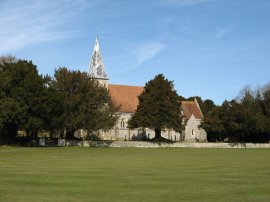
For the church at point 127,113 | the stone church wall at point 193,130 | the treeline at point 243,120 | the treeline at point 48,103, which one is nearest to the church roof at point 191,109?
the church at point 127,113

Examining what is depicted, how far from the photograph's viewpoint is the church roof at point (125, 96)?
10931 centimetres

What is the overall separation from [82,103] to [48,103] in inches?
344

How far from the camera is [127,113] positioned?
4291 inches

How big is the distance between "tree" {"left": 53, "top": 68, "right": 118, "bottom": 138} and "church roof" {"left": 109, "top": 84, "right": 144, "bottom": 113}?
3582 centimetres

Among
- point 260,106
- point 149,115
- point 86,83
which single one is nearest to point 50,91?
point 86,83

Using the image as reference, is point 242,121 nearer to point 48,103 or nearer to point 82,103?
point 82,103

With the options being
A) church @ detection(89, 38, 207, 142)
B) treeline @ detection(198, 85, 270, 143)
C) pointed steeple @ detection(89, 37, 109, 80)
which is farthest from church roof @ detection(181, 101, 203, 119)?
pointed steeple @ detection(89, 37, 109, 80)

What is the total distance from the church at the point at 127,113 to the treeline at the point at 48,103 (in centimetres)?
3069

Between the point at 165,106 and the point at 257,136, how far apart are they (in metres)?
26.1

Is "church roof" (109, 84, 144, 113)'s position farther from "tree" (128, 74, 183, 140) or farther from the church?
"tree" (128, 74, 183, 140)

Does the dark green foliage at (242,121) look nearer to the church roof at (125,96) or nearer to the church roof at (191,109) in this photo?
the church roof at (191,109)

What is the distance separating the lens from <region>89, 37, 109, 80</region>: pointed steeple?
106 metres

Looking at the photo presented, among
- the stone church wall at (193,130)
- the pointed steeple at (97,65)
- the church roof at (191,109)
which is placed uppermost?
the pointed steeple at (97,65)

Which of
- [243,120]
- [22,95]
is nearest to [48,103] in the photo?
[22,95]
